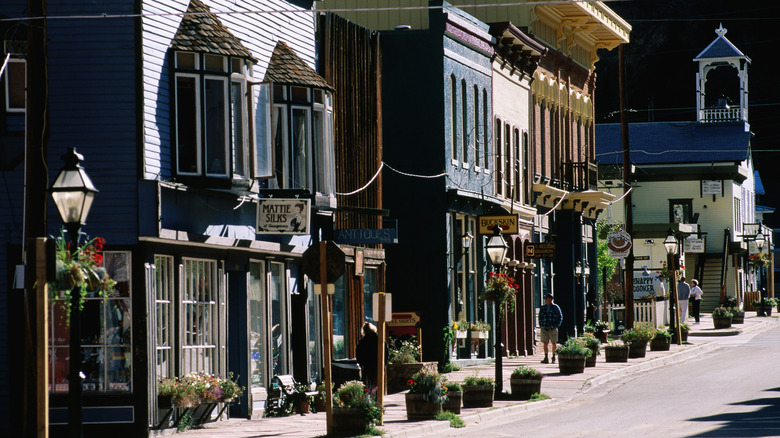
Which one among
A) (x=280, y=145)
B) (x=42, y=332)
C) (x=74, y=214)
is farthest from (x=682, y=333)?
(x=42, y=332)

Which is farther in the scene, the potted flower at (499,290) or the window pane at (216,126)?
A: the potted flower at (499,290)

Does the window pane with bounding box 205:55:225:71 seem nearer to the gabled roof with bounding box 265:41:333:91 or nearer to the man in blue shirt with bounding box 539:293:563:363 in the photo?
the gabled roof with bounding box 265:41:333:91

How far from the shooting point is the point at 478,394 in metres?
21.9

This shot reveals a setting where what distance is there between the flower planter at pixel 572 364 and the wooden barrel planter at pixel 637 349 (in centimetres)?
482

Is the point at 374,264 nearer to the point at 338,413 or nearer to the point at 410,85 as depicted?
the point at 410,85

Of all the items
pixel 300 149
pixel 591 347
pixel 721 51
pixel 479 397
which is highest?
pixel 721 51

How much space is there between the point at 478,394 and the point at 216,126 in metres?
6.07

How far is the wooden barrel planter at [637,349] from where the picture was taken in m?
33.5

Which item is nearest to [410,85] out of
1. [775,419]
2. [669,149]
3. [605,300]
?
[775,419]

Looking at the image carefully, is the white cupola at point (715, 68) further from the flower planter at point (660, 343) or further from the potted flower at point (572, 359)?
the potted flower at point (572, 359)

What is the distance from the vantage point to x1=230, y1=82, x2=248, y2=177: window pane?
66.0 feet

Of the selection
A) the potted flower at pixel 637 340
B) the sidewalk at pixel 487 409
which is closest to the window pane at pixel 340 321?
the sidewalk at pixel 487 409

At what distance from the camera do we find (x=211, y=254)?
20281mm

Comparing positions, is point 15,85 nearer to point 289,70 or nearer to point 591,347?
point 289,70
